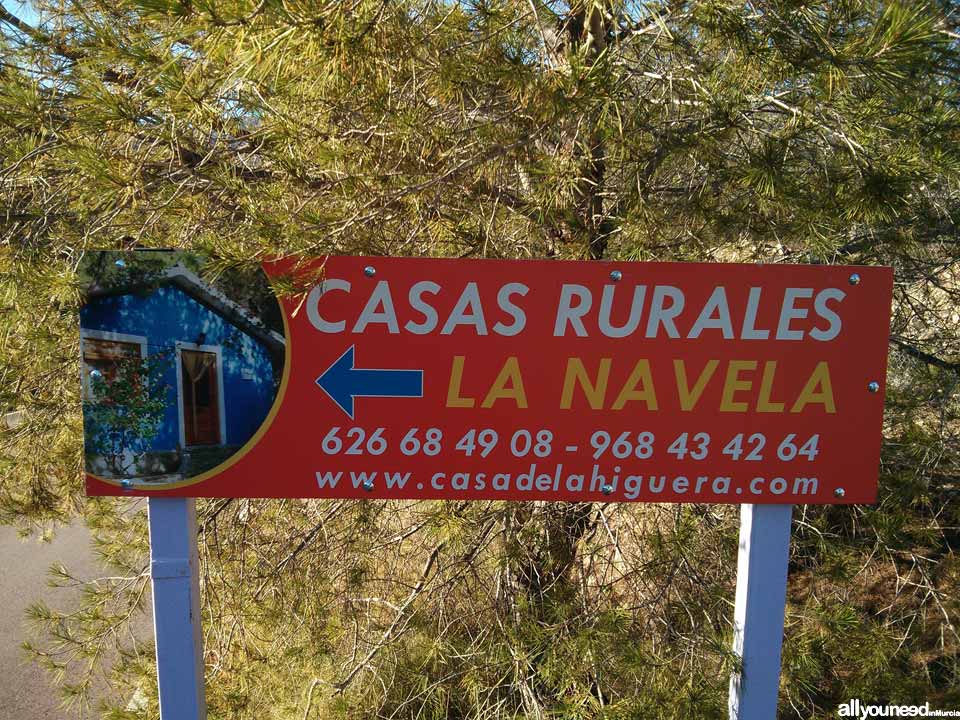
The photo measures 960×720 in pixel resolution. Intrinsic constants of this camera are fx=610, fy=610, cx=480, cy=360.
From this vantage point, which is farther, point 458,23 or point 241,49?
point 458,23

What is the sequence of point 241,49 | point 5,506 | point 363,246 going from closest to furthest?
1. point 241,49
2. point 363,246
3. point 5,506

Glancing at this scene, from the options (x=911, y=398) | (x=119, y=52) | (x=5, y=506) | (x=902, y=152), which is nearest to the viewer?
(x=119, y=52)

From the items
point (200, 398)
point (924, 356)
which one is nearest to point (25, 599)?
point (200, 398)

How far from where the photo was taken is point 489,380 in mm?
1979

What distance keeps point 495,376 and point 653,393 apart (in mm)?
515

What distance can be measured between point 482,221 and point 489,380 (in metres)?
0.85

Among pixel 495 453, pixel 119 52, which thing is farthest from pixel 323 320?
pixel 119 52

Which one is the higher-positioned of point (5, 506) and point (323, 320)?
point (323, 320)

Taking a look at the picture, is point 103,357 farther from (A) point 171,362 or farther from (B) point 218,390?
(B) point 218,390

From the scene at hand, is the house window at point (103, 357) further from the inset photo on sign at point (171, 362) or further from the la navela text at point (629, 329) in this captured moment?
the la navela text at point (629, 329)

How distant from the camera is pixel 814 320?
1968 mm

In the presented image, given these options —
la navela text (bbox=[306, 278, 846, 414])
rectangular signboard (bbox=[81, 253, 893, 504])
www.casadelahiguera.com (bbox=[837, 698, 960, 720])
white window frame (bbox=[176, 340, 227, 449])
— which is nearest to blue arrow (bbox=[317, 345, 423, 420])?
rectangular signboard (bbox=[81, 253, 893, 504])

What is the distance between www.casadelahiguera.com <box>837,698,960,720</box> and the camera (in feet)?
9.21

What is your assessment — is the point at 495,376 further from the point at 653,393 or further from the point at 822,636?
the point at 822,636
